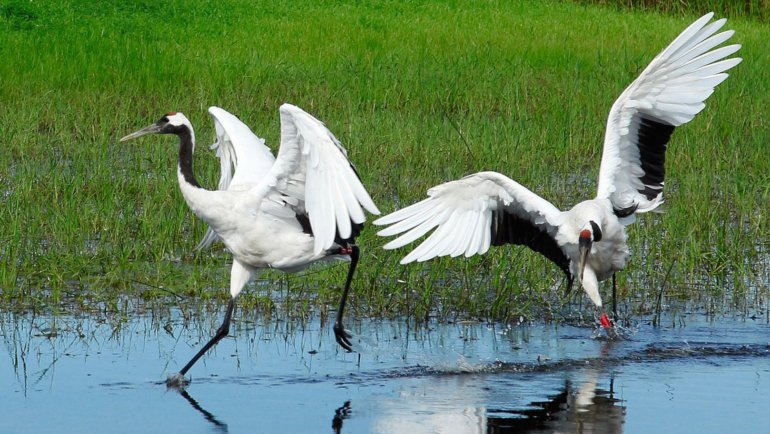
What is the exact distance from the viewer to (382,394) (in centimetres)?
505

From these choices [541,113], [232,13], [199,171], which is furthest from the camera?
[232,13]

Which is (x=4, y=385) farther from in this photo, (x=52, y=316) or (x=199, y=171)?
(x=199, y=171)

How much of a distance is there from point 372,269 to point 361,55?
585cm

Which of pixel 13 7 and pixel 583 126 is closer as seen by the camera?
pixel 583 126

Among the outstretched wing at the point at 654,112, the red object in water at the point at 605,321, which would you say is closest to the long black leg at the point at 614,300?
the red object in water at the point at 605,321

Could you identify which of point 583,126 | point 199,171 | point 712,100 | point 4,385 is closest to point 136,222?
point 199,171

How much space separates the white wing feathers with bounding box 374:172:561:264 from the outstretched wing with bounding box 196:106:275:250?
0.81 metres

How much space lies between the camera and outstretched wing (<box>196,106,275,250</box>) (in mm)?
6102

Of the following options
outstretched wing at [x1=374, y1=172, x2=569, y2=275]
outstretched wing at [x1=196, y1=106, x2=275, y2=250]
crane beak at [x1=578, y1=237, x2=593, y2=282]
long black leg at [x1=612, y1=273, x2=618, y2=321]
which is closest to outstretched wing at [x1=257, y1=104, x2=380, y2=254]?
outstretched wing at [x1=374, y1=172, x2=569, y2=275]

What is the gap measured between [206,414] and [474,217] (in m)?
1.73

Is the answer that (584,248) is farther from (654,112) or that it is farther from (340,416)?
(340,416)

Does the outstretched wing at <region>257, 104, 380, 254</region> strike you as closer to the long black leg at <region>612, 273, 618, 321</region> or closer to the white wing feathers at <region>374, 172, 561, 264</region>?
the white wing feathers at <region>374, 172, 561, 264</region>

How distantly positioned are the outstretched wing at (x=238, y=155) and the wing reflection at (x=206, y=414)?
1234 mm

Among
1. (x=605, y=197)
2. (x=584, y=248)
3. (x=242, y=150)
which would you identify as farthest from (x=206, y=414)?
(x=605, y=197)
